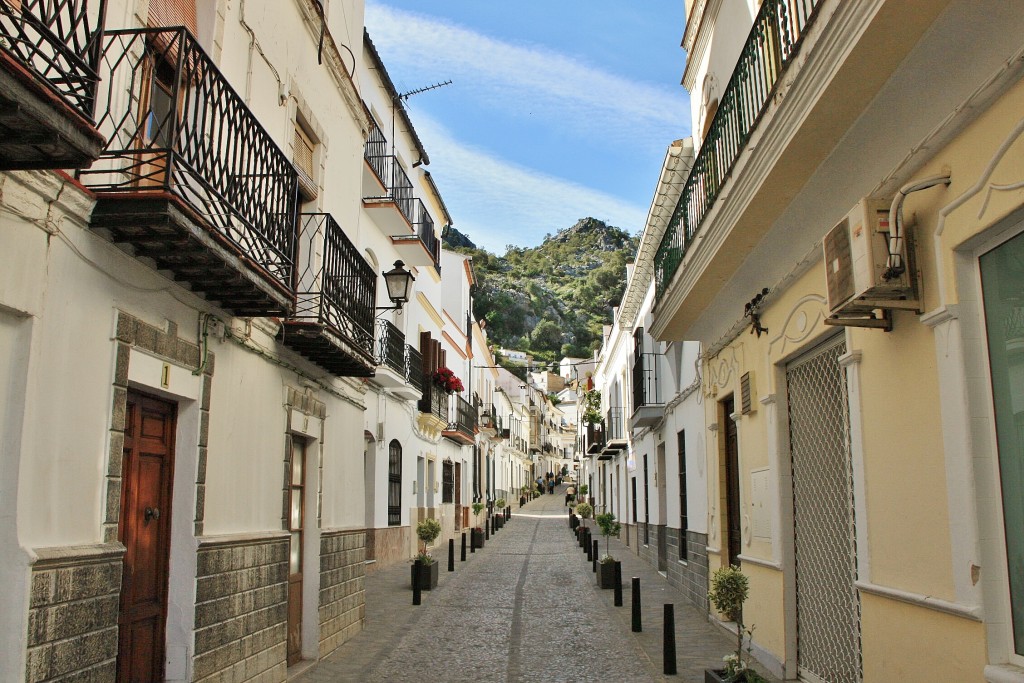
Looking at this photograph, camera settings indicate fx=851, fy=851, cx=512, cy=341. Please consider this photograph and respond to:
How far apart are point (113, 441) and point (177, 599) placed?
1.56 m

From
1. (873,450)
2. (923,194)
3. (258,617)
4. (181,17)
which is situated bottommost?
(258,617)

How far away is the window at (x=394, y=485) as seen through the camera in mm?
19156

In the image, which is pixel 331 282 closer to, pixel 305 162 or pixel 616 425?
pixel 305 162

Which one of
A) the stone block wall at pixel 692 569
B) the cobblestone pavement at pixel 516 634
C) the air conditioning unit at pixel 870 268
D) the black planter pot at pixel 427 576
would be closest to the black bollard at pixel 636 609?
the cobblestone pavement at pixel 516 634

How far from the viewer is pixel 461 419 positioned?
28.3m

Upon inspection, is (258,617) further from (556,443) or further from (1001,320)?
(556,443)

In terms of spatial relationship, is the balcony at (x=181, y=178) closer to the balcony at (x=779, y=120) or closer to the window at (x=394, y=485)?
the balcony at (x=779, y=120)

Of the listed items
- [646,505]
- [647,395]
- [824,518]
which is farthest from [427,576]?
[824,518]

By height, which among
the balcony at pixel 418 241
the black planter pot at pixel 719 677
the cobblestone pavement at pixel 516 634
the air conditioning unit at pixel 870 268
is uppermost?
the balcony at pixel 418 241

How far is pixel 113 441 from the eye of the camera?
504 cm

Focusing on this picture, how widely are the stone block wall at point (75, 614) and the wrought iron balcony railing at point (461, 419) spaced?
68.8ft

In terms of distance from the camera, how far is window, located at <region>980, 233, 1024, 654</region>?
4.10 meters

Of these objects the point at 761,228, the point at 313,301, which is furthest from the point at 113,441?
the point at 761,228

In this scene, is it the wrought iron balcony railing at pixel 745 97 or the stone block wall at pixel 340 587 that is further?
the stone block wall at pixel 340 587
